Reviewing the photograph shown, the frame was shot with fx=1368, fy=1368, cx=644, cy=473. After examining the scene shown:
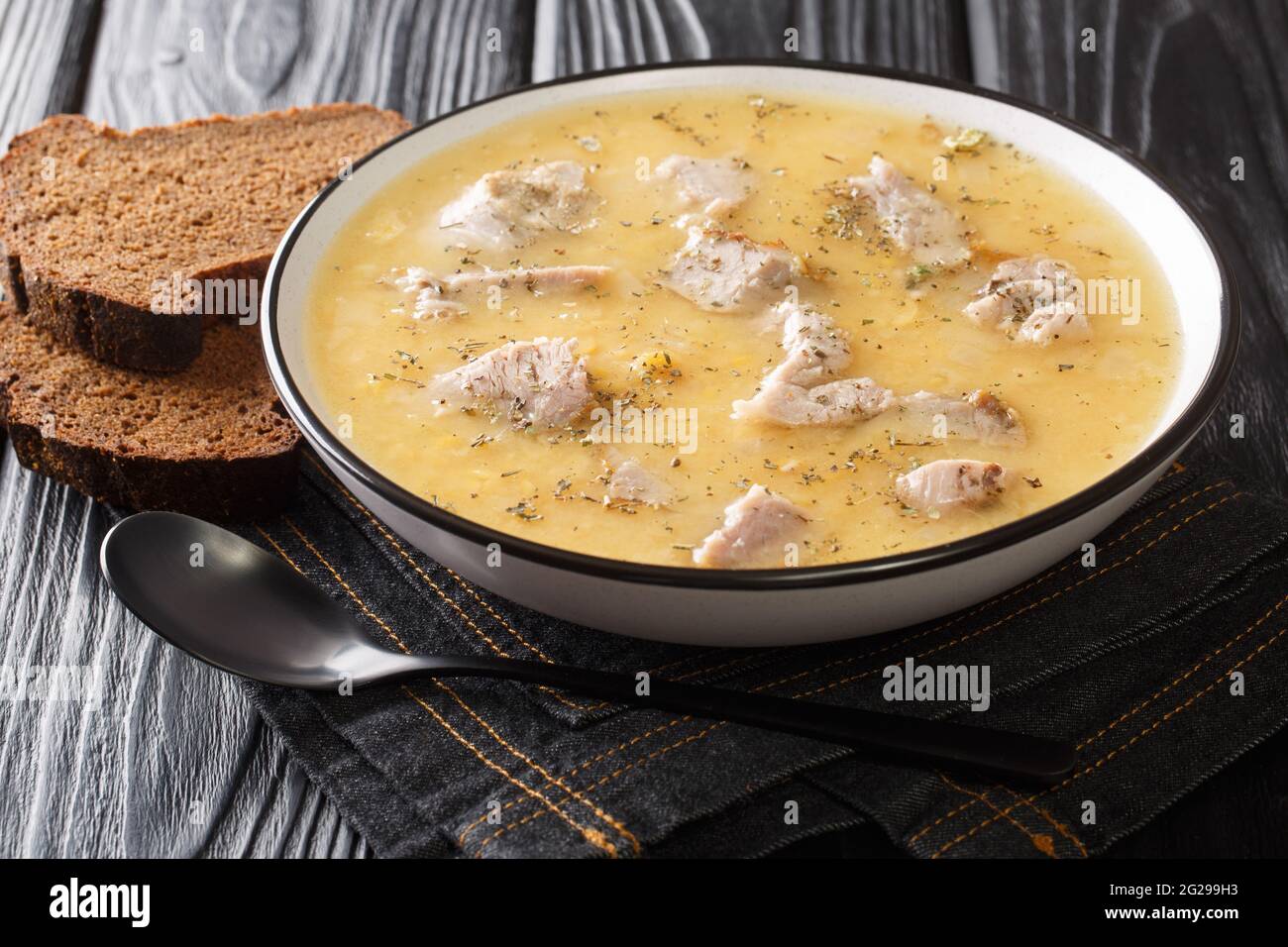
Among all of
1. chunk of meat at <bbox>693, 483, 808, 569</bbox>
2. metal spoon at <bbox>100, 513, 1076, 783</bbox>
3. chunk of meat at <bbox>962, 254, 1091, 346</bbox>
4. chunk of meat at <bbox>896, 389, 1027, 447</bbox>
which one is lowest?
metal spoon at <bbox>100, 513, 1076, 783</bbox>

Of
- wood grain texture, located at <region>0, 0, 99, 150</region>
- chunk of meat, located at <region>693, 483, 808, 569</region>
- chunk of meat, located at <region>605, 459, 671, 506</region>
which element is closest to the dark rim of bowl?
chunk of meat, located at <region>693, 483, 808, 569</region>

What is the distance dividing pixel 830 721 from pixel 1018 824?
0.35 m

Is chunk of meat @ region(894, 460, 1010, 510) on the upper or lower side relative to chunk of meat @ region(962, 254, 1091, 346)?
lower

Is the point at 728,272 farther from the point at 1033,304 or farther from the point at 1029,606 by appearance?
the point at 1029,606

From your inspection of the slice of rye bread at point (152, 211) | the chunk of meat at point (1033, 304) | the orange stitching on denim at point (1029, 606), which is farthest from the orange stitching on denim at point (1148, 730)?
the slice of rye bread at point (152, 211)

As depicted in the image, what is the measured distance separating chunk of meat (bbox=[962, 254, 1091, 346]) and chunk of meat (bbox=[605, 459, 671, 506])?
871 millimetres

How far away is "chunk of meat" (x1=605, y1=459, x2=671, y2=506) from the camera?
2512 millimetres

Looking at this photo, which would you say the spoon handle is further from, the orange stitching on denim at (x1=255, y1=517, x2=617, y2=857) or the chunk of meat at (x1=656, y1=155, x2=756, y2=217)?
the chunk of meat at (x1=656, y1=155, x2=756, y2=217)

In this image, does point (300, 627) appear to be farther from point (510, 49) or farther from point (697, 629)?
point (510, 49)

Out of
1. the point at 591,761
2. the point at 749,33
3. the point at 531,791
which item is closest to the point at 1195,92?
the point at 749,33

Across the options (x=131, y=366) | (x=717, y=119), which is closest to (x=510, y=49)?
(x=717, y=119)

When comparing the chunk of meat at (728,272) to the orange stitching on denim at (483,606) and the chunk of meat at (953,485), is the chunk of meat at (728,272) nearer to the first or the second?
the chunk of meat at (953,485)

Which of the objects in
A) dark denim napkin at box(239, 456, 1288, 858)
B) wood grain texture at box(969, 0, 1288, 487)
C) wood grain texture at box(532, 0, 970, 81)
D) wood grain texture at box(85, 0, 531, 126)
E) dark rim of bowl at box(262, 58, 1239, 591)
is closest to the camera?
dark rim of bowl at box(262, 58, 1239, 591)

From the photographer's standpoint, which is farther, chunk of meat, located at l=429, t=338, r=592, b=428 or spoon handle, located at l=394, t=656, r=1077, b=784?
chunk of meat, located at l=429, t=338, r=592, b=428
